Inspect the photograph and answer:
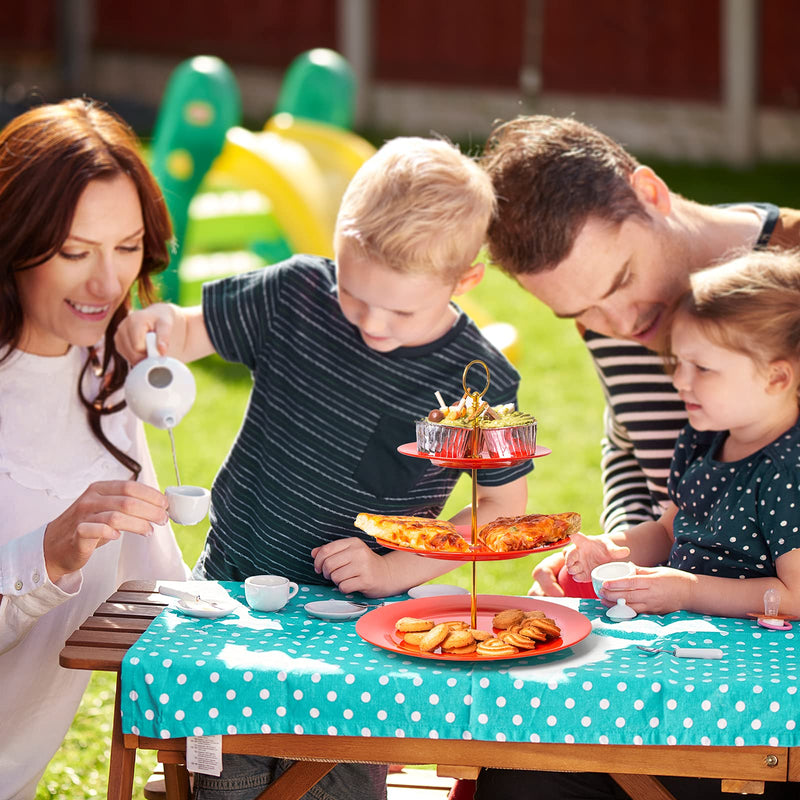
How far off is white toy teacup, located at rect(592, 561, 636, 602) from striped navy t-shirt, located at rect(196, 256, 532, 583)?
0.31 meters

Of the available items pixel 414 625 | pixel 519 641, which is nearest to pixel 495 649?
pixel 519 641

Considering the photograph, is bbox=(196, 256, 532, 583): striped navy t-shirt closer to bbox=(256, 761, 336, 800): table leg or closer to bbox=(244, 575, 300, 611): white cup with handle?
bbox=(244, 575, 300, 611): white cup with handle

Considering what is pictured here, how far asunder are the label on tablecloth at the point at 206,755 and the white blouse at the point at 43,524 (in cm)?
71

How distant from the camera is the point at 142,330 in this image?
266 centimetres

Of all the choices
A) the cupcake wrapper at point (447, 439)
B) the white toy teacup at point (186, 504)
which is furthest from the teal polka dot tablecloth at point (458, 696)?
the cupcake wrapper at point (447, 439)

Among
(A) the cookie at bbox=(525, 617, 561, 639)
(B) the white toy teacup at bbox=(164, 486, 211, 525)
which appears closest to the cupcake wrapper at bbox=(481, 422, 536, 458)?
(A) the cookie at bbox=(525, 617, 561, 639)

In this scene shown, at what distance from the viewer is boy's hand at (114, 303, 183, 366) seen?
2662 mm

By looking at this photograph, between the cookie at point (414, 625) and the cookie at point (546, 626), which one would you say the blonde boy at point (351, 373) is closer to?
the cookie at point (414, 625)

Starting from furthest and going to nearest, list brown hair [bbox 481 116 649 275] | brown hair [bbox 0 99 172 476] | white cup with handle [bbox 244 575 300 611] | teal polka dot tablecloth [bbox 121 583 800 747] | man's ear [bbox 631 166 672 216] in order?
man's ear [bbox 631 166 672 216] < brown hair [bbox 481 116 649 275] < brown hair [bbox 0 99 172 476] < white cup with handle [bbox 244 575 300 611] < teal polka dot tablecloth [bbox 121 583 800 747]

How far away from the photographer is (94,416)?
294 centimetres

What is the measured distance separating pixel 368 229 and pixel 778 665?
110 cm

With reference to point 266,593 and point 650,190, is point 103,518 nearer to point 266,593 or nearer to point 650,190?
point 266,593

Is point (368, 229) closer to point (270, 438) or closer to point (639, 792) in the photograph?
point (270, 438)

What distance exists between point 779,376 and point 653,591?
0.54m
